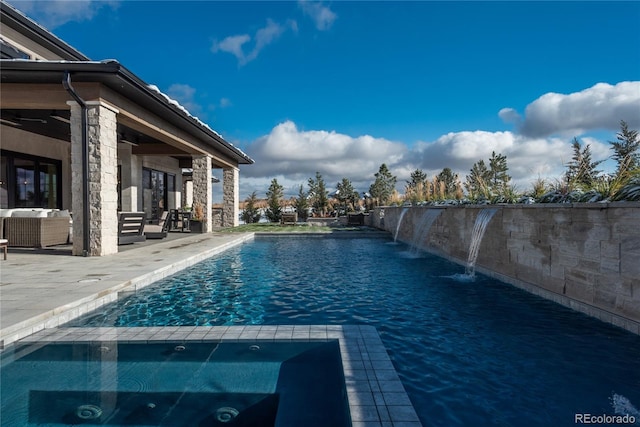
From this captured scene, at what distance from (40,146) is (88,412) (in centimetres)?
1344

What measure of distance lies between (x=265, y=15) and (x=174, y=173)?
41.6 feet

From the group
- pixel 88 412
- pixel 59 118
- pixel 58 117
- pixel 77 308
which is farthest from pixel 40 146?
pixel 88 412

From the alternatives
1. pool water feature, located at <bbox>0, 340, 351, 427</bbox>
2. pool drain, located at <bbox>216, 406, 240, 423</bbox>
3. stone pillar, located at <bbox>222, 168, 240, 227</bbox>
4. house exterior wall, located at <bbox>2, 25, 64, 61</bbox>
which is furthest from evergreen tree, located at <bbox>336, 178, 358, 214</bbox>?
pool drain, located at <bbox>216, 406, 240, 423</bbox>

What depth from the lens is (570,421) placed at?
2223mm

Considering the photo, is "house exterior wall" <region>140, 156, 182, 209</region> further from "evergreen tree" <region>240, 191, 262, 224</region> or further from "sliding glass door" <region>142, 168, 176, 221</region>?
"evergreen tree" <region>240, 191, 262, 224</region>

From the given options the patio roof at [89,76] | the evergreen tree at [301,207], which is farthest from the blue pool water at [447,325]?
the evergreen tree at [301,207]

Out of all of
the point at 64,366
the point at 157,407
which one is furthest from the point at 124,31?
the point at 157,407

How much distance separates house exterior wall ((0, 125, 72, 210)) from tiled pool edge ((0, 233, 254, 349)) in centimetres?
857

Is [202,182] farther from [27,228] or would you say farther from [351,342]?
[351,342]

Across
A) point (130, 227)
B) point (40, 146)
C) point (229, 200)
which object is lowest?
point (130, 227)

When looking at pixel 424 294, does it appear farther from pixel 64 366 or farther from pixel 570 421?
pixel 64 366

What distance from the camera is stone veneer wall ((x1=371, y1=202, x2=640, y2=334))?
3848 mm

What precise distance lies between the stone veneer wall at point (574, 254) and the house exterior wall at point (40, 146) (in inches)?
546

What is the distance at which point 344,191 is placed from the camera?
110 feet
